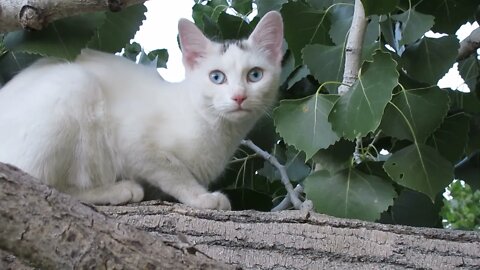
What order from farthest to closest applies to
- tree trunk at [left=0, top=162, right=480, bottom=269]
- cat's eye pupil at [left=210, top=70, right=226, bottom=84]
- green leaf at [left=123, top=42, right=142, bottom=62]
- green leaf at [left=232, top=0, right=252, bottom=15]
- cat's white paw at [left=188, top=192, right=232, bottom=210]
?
green leaf at [left=123, top=42, right=142, bottom=62] → green leaf at [left=232, top=0, right=252, bottom=15] → cat's eye pupil at [left=210, top=70, right=226, bottom=84] → cat's white paw at [left=188, top=192, right=232, bottom=210] → tree trunk at [left=0, top=162, right=480, bottom=269]

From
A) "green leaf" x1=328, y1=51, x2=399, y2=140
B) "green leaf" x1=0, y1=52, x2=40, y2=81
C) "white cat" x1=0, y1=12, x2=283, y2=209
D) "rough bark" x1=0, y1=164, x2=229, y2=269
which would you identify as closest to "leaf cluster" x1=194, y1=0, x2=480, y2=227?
"green leaf" x1=328, y1=51, x2=399, y2=140

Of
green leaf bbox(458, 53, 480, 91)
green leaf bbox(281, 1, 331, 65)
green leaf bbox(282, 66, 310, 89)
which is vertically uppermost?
green leaf bbox(458, 53, 480, 91)

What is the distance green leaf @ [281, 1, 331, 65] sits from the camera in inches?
59.7

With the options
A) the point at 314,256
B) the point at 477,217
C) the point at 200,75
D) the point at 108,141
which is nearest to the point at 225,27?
the point at 200,75

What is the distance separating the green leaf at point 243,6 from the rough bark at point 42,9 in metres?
0.53

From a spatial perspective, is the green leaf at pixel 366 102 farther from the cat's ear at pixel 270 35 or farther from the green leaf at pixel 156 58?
the green leaf at pixel 156 58

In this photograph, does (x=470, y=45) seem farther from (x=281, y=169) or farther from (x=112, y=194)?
(x=112, y=194)

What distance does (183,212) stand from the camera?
4.19ft

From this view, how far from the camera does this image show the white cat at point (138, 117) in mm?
1321

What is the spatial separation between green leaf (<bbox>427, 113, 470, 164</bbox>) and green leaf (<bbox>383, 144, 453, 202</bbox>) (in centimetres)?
15

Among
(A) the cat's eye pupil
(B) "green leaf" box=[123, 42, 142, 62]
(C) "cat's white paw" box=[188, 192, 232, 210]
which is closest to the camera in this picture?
(C) "cat's white paw" box=[188, 192, 232, 210]

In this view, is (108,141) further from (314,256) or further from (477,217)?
(477,217)

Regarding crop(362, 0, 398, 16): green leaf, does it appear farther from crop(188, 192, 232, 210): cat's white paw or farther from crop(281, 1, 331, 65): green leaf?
crop(188, 192, 232, 210): cat's white paw

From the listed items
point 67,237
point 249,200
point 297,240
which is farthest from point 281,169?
point 67,237
